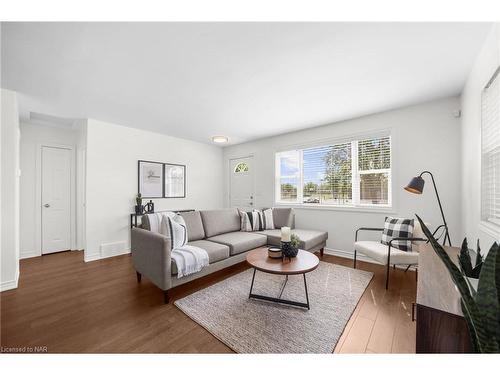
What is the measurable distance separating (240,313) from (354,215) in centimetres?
249

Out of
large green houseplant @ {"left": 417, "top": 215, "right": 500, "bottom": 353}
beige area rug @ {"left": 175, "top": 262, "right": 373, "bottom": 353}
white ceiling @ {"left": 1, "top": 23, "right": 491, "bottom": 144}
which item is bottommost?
beige area rug @ {"left": 175, "top": 262, "right": 373, "bottom": 353}

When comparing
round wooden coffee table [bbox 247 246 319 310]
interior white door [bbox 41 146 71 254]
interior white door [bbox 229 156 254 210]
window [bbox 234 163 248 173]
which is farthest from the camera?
window [bbox 234 163 248 173]

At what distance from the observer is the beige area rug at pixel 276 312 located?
151 cm

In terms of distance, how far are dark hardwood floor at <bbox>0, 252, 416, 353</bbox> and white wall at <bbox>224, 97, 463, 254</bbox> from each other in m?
0.85

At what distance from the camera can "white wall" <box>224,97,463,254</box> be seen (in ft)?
8.70

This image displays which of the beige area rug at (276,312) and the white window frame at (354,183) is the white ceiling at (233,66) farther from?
the beige area rug at (276,312)

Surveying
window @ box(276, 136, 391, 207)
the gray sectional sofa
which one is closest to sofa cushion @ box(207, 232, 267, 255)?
the gray sectional sofa

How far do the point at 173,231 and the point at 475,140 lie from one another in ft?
10.8

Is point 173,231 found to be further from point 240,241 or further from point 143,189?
point 143,189

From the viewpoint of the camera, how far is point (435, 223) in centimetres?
277

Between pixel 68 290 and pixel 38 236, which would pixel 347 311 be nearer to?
pixel 68 290

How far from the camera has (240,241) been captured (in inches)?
115

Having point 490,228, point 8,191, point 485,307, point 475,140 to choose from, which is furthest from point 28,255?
point 475,140

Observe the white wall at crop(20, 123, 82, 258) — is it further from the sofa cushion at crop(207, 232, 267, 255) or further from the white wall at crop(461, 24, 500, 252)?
the white wall at crop(461, 24, 500, 252)
